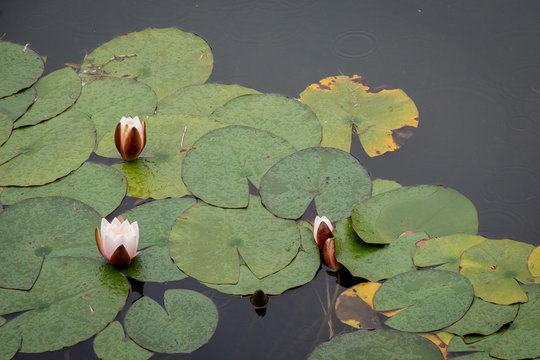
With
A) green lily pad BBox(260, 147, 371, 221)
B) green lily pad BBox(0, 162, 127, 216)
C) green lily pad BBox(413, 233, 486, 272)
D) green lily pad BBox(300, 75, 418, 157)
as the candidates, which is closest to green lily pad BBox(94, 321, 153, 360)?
green lily pad BBox(0, 162, 127, 216)

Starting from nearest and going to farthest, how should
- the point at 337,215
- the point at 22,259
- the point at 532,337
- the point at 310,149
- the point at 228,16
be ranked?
the point at 532,337, the point at 22,259, the point at 337,215, the point at 310,149, the point at 228,16

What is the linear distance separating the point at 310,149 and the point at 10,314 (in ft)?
5.06

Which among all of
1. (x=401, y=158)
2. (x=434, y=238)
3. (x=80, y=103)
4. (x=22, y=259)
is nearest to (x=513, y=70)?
(x=401, y=158)

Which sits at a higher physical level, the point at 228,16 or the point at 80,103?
the point at 228,16

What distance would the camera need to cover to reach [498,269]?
7.95ft

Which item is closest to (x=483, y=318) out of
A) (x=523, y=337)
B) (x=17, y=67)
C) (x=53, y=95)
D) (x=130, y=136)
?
(x=523, y=337)

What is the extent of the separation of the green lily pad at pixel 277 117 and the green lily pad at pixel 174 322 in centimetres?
98

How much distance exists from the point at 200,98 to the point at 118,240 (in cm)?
107

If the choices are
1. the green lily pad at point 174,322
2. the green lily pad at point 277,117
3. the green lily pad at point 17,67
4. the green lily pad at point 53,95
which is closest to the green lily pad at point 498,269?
the green lily pad at point 277,117

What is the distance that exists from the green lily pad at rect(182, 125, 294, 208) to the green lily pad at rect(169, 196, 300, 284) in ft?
0.26

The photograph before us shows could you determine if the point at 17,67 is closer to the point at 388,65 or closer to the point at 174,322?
the point at 174,322

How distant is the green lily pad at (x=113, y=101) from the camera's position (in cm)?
305

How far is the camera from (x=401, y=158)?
9.69 ft

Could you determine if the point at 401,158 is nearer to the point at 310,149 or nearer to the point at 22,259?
the point at 310,149
